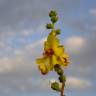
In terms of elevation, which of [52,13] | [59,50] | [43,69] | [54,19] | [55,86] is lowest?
[55,86]

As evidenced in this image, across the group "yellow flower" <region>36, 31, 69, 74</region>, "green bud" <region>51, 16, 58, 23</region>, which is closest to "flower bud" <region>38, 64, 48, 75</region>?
"yellow flower" <region>36, 31, 69, 74</region>

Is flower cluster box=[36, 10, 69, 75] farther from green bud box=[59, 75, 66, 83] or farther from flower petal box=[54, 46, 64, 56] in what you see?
green bud box=[59, 75, 66, 83]

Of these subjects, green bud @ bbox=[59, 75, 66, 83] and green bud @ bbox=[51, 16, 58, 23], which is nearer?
green bud @ bbox=[59, 75, 66, 83]

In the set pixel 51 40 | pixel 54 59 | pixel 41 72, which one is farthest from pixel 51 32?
pixel 41 72

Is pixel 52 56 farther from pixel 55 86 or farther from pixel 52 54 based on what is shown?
pixel 55 86

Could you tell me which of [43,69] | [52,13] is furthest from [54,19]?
[43,69]

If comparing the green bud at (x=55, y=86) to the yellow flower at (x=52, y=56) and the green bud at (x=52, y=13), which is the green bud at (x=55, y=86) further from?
the green bud at (x=52, y=13)

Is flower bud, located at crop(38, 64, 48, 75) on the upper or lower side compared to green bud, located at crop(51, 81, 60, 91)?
upper

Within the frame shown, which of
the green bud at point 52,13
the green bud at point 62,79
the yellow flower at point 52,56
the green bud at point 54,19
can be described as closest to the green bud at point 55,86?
the green bud at point 62,79
